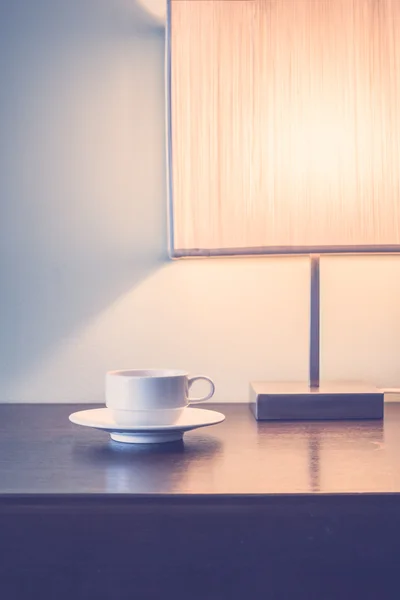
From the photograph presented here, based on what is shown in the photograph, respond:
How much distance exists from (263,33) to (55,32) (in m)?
→ 0.37

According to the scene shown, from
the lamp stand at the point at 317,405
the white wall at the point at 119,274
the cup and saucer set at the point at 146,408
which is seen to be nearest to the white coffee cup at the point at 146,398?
the cup and saucer set at the point at 146,408

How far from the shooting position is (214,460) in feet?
2.10

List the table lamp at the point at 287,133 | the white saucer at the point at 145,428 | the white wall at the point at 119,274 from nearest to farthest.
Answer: the white saucer at the point at 145,428 < the table lamp at the point at 287,133 < the white wall at the point at 119,274

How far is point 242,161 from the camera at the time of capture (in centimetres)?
85

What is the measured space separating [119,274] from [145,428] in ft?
1.30

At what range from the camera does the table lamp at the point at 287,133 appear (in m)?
0.83

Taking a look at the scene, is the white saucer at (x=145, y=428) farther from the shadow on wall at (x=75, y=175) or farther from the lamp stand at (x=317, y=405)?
the shadow on wall at (x=75, y=175)

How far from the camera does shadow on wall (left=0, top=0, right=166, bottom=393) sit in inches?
40.5

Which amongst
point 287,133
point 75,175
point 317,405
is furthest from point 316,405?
point 75,175
